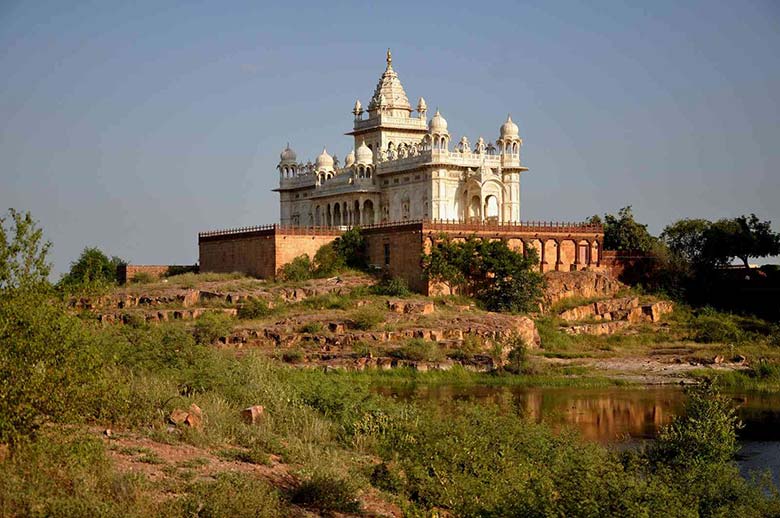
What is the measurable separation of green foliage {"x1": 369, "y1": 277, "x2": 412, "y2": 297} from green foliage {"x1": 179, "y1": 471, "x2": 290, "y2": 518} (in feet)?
108

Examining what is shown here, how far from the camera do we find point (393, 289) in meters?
50.2

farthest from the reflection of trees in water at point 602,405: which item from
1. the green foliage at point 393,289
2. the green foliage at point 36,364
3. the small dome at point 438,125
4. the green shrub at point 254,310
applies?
the small dome at point 438,125

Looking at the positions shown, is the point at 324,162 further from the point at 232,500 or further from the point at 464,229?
the point at 232,500

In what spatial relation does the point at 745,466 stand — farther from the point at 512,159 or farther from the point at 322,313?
the point at 512,159

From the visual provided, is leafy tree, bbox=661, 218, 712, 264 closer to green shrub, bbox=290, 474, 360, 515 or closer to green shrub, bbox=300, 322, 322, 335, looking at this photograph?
green shrub, bbox=300, 322, 322, 335

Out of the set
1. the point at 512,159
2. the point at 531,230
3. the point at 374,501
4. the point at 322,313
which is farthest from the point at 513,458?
the point at 512,159

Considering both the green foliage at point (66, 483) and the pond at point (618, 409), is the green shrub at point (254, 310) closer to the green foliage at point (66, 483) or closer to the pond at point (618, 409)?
the pond at point (618, 409)

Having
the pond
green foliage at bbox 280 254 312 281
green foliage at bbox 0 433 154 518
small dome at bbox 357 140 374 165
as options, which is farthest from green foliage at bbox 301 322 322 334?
green foliage at bbox 0 433 154 518

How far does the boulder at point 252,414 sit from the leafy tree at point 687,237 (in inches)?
1654

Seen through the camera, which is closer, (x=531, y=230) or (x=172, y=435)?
(x=172, y=435)

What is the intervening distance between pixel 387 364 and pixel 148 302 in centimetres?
1355

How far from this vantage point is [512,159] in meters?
60.0

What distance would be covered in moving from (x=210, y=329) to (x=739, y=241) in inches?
1203

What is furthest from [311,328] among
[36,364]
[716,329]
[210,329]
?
[36,364]
